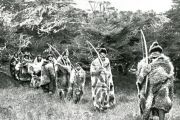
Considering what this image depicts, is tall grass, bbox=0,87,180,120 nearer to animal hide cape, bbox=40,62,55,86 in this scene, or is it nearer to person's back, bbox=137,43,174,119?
person's back, bbox=137,43,174,119

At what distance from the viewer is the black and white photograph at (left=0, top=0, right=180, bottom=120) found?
11947 mm

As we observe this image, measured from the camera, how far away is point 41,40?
3059 centimetres

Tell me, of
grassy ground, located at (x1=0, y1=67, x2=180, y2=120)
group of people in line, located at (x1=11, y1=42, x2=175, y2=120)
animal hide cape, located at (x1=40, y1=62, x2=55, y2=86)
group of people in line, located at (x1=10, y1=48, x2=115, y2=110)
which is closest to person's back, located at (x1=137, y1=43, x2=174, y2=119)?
group of people in line, located at (x1=11, y1=42, x2=175, y2=120)

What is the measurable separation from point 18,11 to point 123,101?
18056 millimetres

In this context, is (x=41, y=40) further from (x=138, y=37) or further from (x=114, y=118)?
(x=114, y=118)

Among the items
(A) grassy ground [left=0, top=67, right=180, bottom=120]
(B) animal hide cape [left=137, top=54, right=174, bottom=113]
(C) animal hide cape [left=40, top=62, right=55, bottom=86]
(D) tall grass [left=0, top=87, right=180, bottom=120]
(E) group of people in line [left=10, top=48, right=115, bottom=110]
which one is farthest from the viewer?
(C) animal hide cape [left=40, top=62, right=55, bottom=86]

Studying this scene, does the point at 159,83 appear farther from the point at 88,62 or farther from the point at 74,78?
the point at 88,62

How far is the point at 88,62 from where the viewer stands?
2602 cm

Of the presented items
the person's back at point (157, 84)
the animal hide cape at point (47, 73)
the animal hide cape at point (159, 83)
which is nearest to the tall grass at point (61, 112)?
the person's back at point (157, 84)

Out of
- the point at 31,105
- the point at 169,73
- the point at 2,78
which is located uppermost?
the point at 169,73

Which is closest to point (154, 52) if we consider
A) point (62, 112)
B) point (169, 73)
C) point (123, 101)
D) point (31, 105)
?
point (169, 73)

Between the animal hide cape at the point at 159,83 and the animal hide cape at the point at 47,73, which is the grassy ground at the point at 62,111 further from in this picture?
the animal hide cape at the point at 159,83

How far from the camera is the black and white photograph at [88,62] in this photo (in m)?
11.9

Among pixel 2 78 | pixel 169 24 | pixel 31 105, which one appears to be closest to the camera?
pixel 31 105
